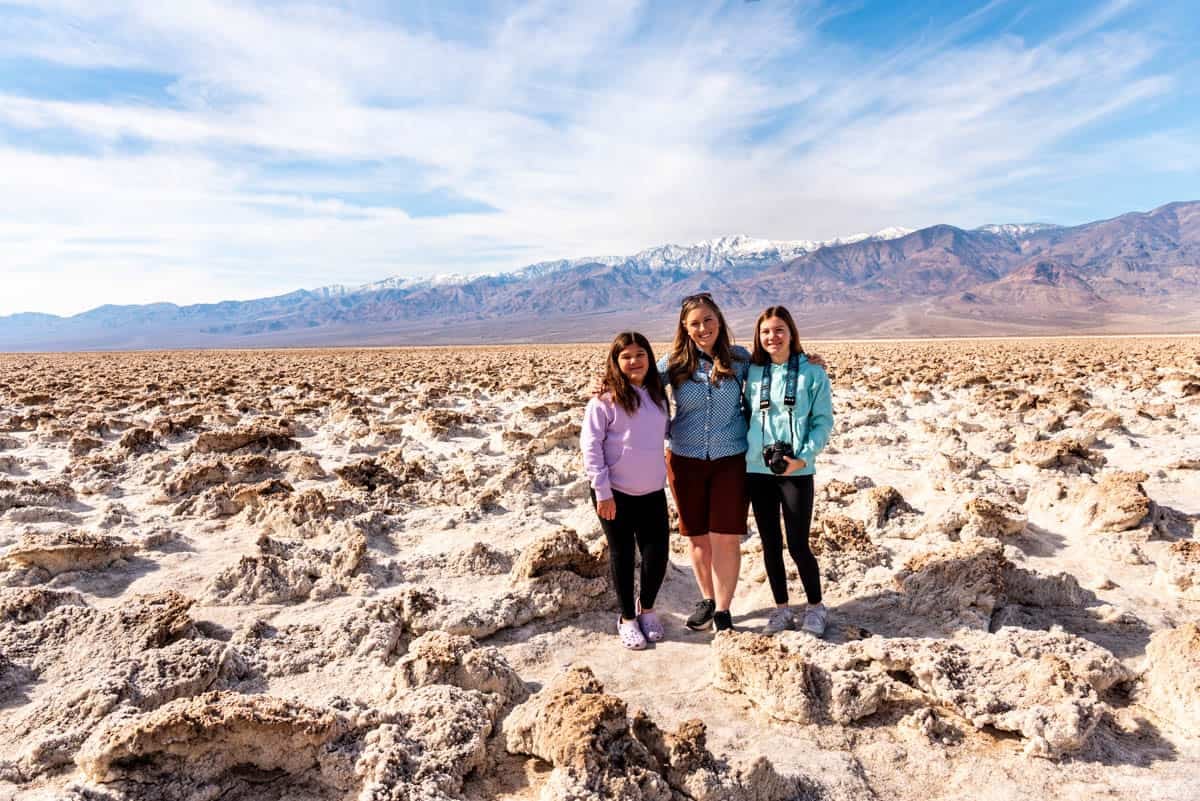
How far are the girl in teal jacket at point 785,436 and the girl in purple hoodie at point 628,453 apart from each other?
494 millimetres

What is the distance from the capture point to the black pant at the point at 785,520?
3359mm

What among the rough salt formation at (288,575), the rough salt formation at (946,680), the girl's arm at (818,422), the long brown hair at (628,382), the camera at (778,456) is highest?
the long brown hair at (628,382)

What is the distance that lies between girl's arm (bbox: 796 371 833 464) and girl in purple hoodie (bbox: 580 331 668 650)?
714 mm

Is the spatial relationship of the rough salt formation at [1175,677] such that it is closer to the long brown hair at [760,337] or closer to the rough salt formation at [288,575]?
the long brown hair at [760,337]

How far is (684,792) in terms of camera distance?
230 cm

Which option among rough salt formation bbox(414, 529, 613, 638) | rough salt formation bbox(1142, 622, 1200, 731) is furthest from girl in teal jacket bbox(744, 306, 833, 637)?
rough salt formation bbox(1142, 622, 1200, 731)

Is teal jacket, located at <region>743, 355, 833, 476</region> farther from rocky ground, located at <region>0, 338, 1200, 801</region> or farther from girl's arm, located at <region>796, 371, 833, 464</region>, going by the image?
rocky ground, located at <region>0, 338, 1200, 801</region>

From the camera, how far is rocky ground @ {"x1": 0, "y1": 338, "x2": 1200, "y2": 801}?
2.38 meters

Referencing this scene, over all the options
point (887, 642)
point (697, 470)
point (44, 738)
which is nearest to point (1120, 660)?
point (887, 642)

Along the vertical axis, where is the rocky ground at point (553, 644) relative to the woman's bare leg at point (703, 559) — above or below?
below

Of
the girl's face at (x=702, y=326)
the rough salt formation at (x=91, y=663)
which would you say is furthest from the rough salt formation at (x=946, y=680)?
the rough salt formation at (x=91, y=663)

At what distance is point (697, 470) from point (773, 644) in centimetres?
91

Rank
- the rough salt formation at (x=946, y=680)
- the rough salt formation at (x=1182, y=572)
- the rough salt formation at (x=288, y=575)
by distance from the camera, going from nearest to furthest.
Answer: the rough salt formation at (x=946, y=680) < the rough salt formation at (x=1182, y=572) < the rough salt formation at (x=288, y=575)

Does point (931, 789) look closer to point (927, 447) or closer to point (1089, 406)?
point (927, 447)
